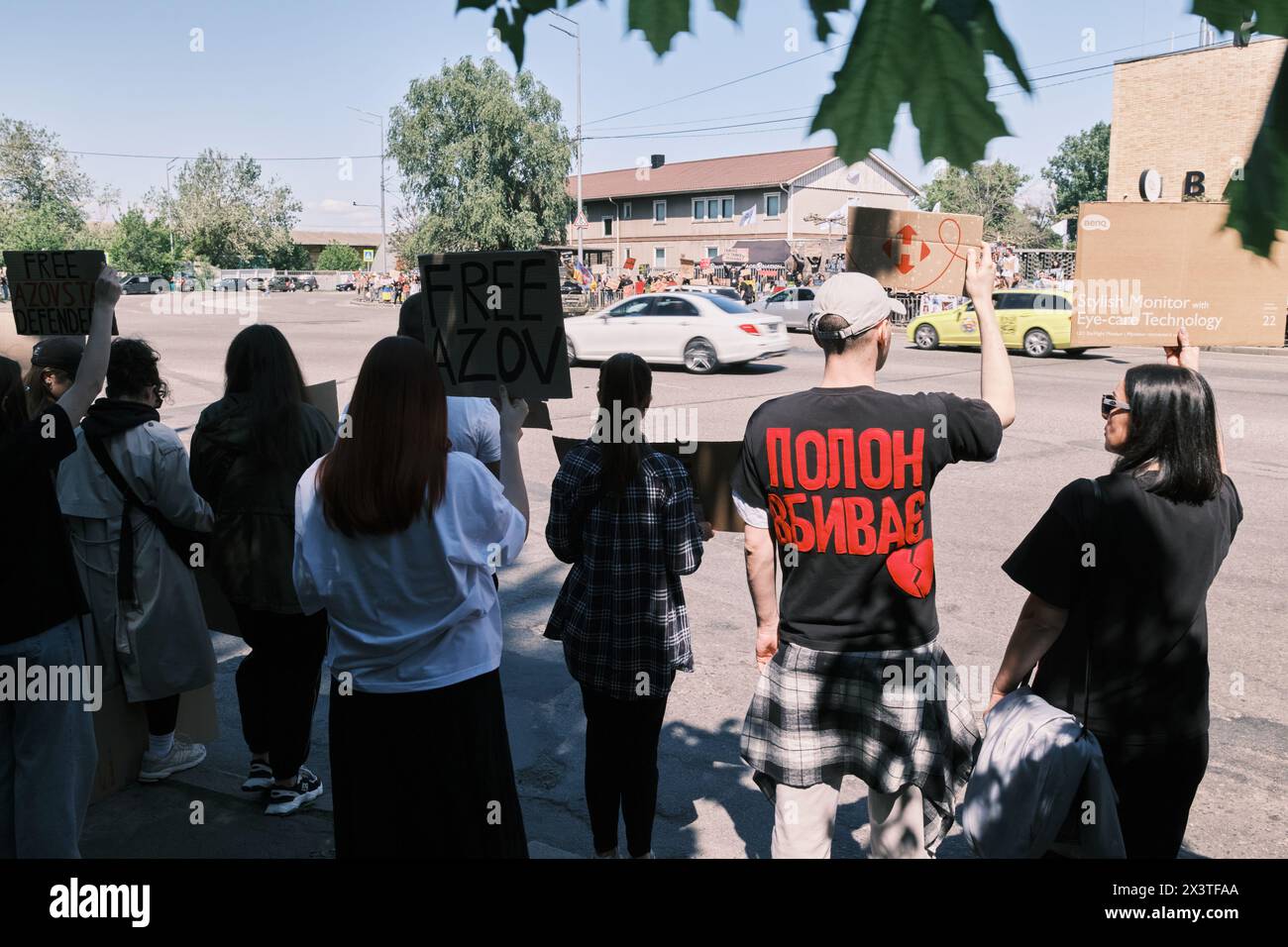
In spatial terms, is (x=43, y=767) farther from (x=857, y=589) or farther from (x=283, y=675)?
(x=857, y=589)

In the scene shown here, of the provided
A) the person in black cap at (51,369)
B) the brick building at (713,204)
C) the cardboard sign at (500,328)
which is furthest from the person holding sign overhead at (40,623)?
the brick building at (713,204)

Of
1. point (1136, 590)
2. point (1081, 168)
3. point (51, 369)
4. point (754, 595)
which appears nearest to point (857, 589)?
point (754, 595)

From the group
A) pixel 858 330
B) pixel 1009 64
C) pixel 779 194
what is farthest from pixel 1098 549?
pixel 779 194

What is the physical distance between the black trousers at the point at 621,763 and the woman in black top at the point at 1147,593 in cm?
140

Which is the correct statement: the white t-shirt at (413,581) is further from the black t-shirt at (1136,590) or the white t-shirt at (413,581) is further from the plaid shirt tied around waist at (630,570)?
the black t-shirt at (1136,590)

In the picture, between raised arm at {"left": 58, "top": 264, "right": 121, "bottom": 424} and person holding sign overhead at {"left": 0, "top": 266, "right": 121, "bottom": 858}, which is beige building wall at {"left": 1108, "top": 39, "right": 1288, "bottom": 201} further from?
person holding sign overhead at {"left": 0, "top": 266, "right": 121, "bottom": 858}

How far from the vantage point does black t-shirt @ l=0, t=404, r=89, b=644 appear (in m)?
2.90

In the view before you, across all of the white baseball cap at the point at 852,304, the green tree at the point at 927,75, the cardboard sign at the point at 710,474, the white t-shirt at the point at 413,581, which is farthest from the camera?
the cardboard sign at the point at 710,474

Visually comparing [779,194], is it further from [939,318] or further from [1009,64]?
[1009,64]

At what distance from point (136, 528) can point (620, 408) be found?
76.1 inches

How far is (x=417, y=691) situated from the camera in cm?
263

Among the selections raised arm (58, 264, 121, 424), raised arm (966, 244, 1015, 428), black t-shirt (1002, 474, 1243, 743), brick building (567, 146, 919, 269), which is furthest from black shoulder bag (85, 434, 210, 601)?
brick building (567, 146, 919, 269)

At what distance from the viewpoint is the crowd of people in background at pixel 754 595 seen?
2.48 meters

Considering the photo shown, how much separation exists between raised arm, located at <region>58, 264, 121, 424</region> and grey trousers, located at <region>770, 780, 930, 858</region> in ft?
7.82
